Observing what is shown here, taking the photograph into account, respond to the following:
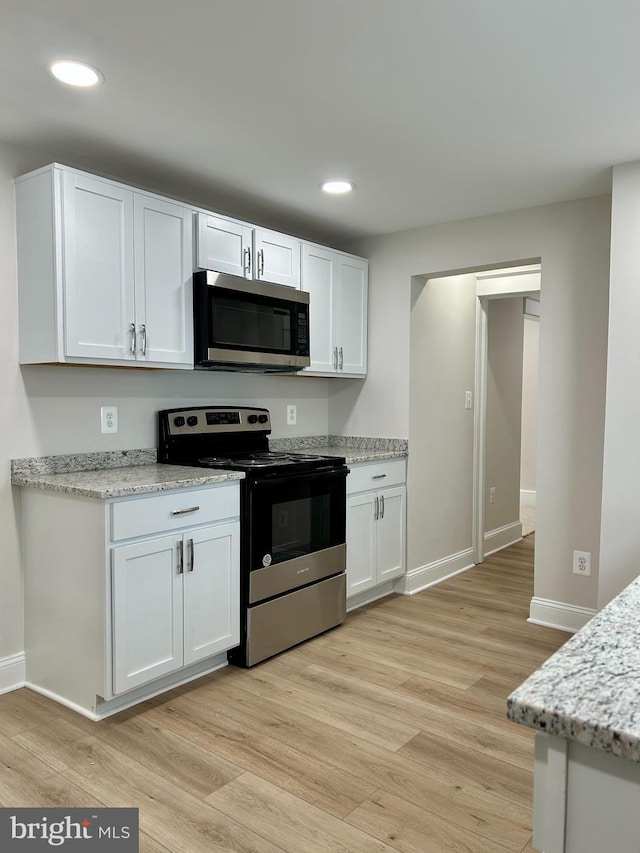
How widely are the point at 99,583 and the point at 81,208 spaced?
1.47 metres

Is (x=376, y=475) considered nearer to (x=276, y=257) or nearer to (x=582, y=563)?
(x=582, y=563)

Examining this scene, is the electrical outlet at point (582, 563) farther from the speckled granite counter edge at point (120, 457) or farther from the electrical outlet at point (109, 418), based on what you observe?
Answer: the electrical outlet at point (109, 418)

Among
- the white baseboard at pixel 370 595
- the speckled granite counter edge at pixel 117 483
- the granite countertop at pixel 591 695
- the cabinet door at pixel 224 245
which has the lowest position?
the white baseboard at pixel 370 595

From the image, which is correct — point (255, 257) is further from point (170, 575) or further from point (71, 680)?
point (71, 680)

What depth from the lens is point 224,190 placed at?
128 inches

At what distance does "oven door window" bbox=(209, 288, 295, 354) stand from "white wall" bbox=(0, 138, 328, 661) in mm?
390

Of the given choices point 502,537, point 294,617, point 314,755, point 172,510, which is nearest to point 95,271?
point 172,510

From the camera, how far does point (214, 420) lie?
3416mm

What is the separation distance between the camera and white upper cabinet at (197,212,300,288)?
9.99 ft

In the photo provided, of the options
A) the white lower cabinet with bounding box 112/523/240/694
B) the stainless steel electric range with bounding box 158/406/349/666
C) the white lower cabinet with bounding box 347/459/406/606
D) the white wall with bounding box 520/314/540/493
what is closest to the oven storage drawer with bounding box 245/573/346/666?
the stainless steel electric range with bounding box 158/406/349/666

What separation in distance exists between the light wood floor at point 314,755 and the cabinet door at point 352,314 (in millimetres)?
1735

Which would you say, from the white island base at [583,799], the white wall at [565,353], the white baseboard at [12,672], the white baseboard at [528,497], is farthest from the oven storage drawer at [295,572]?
the white baseboard at [528,497]

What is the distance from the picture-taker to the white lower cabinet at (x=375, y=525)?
359cm

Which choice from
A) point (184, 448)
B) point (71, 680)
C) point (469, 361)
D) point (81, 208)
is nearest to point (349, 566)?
point (184, 448)
